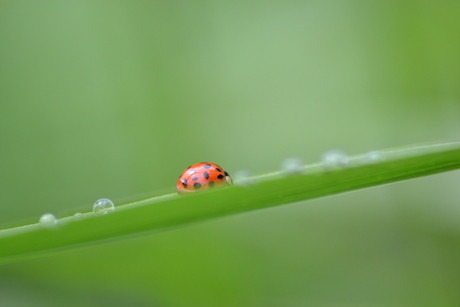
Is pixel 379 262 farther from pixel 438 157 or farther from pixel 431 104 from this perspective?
pixel 438 157

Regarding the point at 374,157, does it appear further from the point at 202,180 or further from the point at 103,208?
the point at 202,180

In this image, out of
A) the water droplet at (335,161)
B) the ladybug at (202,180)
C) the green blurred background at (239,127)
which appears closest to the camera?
the water droplet at (335,161)

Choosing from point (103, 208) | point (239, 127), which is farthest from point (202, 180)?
point (239, 127)

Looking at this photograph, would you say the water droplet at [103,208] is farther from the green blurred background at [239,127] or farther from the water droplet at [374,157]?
the green blurred background at [239,127]

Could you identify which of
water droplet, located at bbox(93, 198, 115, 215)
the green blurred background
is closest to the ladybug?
the green blurred background

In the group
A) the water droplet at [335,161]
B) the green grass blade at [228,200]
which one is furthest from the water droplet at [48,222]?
the water droplet at [335,161]
